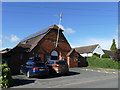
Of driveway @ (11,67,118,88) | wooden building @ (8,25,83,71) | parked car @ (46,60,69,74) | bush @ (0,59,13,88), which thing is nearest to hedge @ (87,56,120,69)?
wooden building @ (8,25,83,71)

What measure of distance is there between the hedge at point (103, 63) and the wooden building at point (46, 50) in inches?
113

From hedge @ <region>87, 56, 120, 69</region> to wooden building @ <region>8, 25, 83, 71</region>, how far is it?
2882mm

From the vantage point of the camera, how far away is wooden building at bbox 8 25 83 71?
19.7 m

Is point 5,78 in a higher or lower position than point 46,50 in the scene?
lower

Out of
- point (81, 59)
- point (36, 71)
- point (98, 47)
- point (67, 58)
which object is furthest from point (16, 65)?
point (98, 47)

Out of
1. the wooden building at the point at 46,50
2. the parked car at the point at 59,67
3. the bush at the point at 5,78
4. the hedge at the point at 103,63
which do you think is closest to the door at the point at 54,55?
the wooden building at the point at 46,50

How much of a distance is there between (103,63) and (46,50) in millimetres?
12164

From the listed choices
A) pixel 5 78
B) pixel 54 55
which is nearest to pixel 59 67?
pixel 5 78

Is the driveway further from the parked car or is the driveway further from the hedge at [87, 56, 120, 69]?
the hedge at [87, 56, 120, 69]

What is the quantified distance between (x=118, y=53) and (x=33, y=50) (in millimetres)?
15001

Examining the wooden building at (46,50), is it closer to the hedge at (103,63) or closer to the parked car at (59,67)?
the hedge at (103,63)

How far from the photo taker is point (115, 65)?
75.0 feet

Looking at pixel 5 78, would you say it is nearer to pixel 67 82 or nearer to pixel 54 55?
pixel 67 82

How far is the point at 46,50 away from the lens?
2412cm
